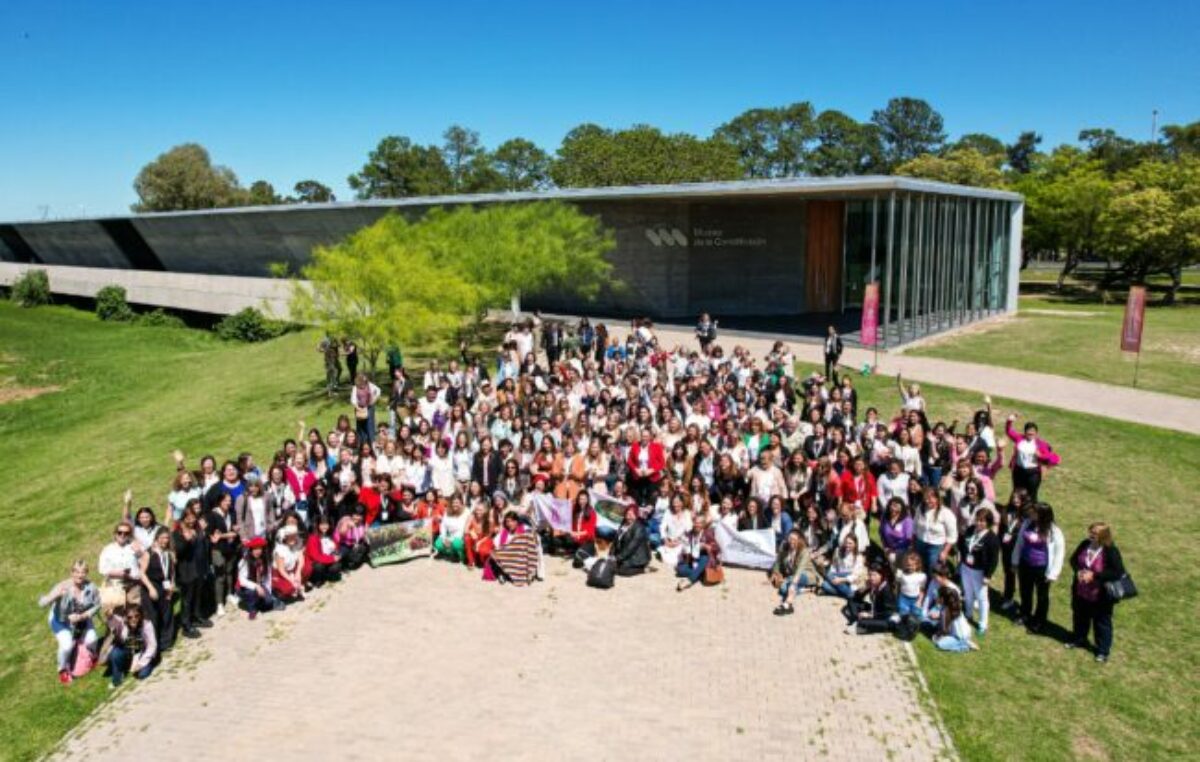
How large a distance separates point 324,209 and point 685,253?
1561 cm

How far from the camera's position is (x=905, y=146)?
370 ft

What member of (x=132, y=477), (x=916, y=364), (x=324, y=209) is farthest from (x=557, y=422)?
(x=324, y=209)

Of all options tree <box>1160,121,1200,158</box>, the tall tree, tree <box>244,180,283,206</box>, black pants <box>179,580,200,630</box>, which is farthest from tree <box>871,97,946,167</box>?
black pants <box>179,580,200,630</box>

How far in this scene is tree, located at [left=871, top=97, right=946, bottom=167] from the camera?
111m

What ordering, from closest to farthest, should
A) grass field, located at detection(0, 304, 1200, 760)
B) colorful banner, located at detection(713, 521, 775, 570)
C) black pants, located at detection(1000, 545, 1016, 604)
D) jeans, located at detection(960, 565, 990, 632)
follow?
grass field, located at detection(0, 304, 1200, 760)
jeans, located at detection(960, 565, 990, 632)
black pants, located at detection(1000, 545, 1016, 604)
colorful banner, located at detection(713, 521, 775, 570)

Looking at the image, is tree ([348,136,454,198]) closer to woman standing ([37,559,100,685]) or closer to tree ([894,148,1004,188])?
tree ([894,148,1004,188])

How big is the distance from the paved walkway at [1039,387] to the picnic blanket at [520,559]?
13099 mm

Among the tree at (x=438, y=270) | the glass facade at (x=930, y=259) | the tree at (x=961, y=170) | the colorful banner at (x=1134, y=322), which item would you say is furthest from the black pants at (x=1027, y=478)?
the tree at (x=961, y=170)

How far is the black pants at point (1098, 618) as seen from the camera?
9.09m

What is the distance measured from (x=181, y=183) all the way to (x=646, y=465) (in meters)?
92.1

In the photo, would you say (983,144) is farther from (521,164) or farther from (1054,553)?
(1054,553)

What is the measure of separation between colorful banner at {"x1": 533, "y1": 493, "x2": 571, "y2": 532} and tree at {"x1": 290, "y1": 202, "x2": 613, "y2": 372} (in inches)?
358

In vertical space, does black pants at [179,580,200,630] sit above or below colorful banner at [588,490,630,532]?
below

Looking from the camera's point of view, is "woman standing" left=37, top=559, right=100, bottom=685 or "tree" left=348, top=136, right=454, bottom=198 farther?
"tree" left=348, top=136, right=454, bottom=198
